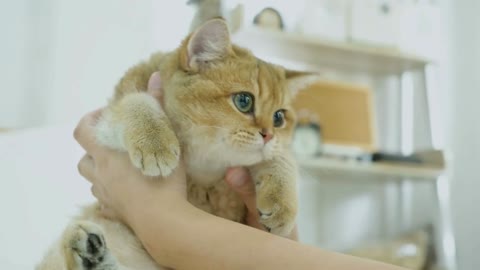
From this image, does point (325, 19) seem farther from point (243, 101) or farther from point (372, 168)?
point (243, 101)

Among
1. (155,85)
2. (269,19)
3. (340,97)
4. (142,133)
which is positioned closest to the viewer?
(142,133)

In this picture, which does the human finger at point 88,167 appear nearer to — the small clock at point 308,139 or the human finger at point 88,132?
the human finger at point 88,132

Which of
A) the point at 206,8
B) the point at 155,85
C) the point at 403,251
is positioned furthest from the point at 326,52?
the point at 155,85

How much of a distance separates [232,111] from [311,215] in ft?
4.84

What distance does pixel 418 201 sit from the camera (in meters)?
2.42

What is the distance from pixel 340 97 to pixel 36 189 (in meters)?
1.39

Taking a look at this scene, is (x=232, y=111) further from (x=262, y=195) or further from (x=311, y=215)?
(x=311, y=215)

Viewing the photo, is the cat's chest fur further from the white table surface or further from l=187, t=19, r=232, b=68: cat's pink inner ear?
the white table surface

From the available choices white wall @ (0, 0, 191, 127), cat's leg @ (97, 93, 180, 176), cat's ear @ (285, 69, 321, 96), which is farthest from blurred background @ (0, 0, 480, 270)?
cat's ear @ (285, 69, 321, 96)

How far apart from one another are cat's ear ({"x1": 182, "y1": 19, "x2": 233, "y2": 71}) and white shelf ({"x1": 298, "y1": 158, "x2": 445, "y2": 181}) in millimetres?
882

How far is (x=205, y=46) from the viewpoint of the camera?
0.99 meters

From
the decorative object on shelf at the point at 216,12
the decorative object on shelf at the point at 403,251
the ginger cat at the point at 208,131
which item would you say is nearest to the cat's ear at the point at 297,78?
the ginger cat at the point at 208,131

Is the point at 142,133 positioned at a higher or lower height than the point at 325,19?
lower

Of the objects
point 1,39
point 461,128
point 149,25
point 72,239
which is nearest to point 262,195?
point 72,239
